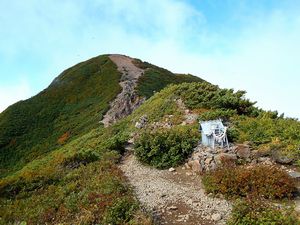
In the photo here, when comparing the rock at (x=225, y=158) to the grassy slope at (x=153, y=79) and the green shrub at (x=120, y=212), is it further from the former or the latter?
the grassy slope at (x=153, y=79)

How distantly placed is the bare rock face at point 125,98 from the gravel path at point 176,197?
1113 inches

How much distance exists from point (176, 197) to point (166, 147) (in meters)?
4.95

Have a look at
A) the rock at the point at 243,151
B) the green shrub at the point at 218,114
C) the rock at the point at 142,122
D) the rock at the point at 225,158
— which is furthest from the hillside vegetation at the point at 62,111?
the rock at the point at 225,158

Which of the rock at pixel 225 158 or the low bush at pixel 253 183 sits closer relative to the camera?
the low bush at pixel 253 183

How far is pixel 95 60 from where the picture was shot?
8794 centimetres

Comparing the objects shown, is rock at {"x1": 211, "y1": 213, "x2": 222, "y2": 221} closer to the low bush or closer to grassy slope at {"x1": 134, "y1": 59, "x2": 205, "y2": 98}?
the low bush

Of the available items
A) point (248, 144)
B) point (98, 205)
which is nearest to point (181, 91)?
point (248, 144)

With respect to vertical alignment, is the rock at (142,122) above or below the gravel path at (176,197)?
above

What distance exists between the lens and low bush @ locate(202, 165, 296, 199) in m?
13.7

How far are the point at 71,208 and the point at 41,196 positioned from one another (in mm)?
3419

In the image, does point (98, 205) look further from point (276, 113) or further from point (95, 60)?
point (95, 60)

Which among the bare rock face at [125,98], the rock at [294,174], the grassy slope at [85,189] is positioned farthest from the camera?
the bare rock face at [125,98]

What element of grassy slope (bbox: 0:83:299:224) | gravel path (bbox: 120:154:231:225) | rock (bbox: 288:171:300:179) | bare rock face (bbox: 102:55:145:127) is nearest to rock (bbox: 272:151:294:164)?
rock (bbox: 288:171:300:179)

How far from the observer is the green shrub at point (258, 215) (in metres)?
10.8
